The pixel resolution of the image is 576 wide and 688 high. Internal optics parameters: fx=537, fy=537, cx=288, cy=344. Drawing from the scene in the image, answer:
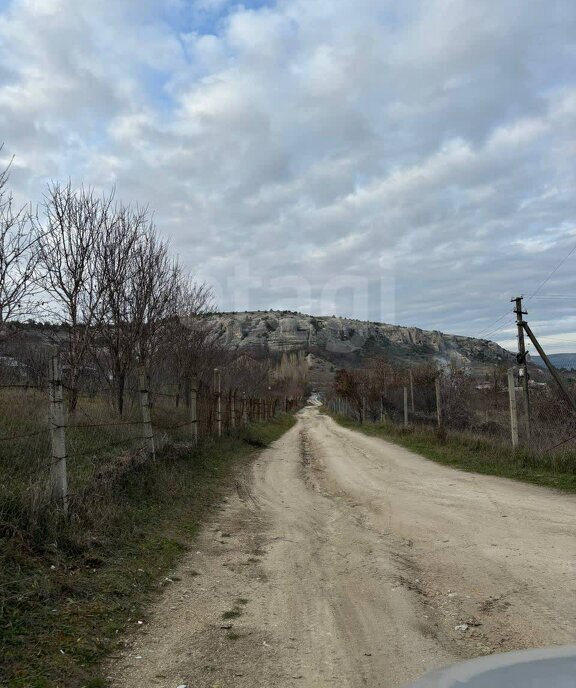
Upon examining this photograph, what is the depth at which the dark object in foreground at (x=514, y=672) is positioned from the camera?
1.93 m

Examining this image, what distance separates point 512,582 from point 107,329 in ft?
35.0

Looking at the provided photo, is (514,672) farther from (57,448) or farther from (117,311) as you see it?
(117,311)

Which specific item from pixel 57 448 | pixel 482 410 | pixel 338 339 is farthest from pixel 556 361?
pixel 338 339

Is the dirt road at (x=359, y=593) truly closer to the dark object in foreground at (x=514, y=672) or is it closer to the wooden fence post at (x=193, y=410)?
the dark object in foreground at (x=514, y=672)

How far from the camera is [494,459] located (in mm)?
12969

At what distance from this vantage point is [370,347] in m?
136

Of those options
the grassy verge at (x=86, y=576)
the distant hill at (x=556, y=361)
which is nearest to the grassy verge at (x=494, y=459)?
the distant hill at (x=556, y=361)

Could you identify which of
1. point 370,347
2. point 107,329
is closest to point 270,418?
point 107,329

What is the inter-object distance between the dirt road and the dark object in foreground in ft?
3.96

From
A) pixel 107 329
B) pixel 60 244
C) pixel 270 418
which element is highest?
pixel 60 244

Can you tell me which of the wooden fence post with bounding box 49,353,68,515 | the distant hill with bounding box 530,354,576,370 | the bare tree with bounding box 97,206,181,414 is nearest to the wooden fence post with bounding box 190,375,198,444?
the bare tree with bounding box 97,206,181,414

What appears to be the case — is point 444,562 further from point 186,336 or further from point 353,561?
point 186,336

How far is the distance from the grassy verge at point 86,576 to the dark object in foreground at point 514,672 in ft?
7.16

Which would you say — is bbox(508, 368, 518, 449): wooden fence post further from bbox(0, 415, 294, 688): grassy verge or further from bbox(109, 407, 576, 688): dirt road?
bbox(0, 415, 294, 688): grassy verge
